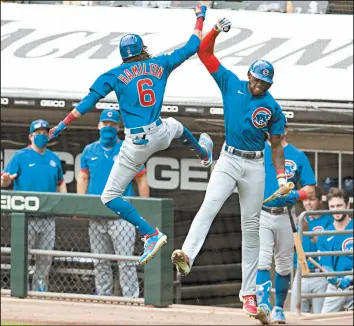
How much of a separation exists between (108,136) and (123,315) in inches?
76.5

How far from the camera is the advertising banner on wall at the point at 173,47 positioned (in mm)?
13164

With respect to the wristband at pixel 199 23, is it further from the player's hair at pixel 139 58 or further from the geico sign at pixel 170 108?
the geico sign at pixel 170 108

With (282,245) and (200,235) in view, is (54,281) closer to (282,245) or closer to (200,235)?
(282,245)

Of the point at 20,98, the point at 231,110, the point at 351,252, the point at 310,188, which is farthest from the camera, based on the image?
the point at 20,98

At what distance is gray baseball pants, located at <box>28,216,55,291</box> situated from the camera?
12547 millimetres

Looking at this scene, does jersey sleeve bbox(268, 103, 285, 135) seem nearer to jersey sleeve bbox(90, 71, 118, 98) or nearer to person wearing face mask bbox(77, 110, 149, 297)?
jersey sleeve bbox(90, 71, 118, 98)

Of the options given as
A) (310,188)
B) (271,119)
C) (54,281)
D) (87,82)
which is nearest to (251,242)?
(271,119)

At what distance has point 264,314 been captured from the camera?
35.0ft

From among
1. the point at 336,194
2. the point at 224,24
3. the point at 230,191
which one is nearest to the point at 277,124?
the point at 230,191

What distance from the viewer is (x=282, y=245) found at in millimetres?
10789

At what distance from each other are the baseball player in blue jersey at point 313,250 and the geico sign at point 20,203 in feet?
9.32

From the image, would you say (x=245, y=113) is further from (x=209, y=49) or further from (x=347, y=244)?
(x=347, y=244)

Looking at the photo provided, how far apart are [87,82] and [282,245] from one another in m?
3.70

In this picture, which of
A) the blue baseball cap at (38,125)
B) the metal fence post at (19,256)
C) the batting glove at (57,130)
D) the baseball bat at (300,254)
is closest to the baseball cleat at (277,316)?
the baseball bat at (300,254)
